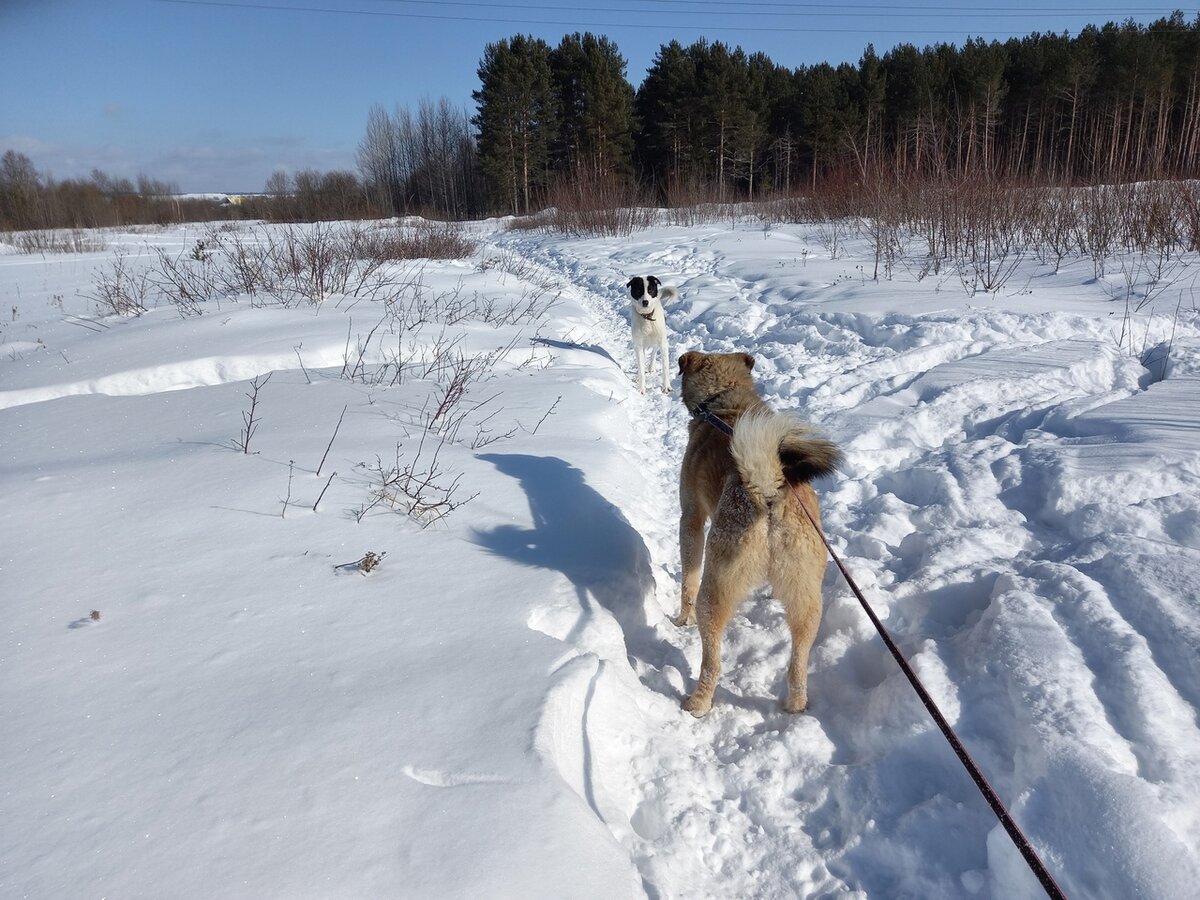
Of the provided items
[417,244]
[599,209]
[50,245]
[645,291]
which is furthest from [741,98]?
[645,291]

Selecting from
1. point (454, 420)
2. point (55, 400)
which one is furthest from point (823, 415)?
point (55, 400)

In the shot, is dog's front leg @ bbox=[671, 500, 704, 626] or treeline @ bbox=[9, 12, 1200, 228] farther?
treeline @ bbox=[9, 12, 1200, 228]

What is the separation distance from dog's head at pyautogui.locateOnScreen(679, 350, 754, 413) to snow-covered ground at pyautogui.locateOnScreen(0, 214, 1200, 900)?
863mm

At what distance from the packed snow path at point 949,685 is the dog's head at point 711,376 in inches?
34.8

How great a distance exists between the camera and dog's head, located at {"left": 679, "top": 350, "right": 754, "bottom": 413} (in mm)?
3336

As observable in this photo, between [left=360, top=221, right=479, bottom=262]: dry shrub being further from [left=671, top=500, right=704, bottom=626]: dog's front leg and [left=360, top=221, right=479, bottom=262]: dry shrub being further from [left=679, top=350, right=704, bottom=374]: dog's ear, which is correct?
[left=671, top=500, right=704, bottom=626]: dog's front leg

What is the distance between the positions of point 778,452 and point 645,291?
513cm

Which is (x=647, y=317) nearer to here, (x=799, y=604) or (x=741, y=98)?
(x=799, y=604)

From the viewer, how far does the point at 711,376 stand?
3391 millimetres

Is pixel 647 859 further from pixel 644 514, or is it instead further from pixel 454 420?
pixel 454 420

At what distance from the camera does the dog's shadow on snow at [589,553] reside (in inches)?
111

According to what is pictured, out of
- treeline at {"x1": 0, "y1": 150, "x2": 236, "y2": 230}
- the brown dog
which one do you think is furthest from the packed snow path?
treeline at {"x1": 0, "y1": 150, "x2": 236, "y2": 230}

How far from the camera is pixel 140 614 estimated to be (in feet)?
7.47

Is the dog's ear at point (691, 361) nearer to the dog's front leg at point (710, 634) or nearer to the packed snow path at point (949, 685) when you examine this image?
the packed snow path at point (949, 685)
